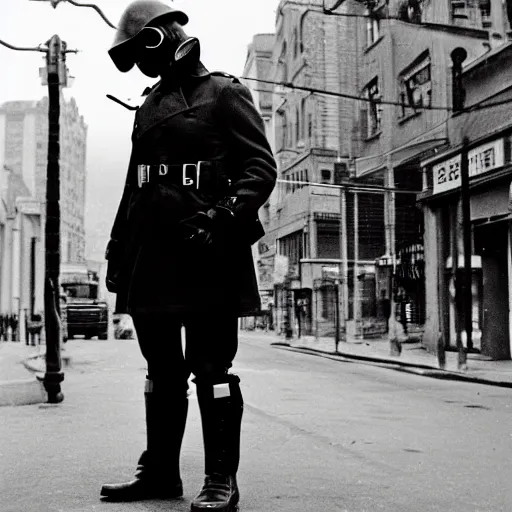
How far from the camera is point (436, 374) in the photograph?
36.2 feet

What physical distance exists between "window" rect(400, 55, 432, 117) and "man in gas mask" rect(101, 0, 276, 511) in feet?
37.5

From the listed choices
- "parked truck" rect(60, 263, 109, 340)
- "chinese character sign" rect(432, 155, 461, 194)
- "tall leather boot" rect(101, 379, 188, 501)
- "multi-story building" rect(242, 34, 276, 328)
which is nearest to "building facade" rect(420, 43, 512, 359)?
"chinese character sign" rect(432, 155, 461, 194)

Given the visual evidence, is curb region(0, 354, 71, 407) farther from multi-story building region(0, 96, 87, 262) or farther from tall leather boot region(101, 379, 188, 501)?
multi-story building region(0, 96, 87, 262)

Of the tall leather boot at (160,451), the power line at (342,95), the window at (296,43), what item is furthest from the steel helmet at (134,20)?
the window at (296,43)

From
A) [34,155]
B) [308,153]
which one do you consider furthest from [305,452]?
[34,155]

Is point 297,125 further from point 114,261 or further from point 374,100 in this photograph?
point 114,261

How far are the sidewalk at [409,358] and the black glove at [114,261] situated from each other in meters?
7.44

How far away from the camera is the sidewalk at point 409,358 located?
1056cm

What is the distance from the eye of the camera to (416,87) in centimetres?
1416

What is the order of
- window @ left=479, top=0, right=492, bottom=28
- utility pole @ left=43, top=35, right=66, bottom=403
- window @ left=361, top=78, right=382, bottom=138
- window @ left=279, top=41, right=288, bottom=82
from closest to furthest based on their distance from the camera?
utility pole @ left=43, top=35, right=66, bottom=403
window @ left=479, top=0, right=492, bottom=28
window @ left=361, top=78, right=382, bottom=138
window @ left=279, top=41, right=288, bottom=82

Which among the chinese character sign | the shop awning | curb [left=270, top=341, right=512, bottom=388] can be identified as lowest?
curb [left=270, top=341, right=512, bottom=388]

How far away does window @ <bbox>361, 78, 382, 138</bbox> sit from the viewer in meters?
15.7

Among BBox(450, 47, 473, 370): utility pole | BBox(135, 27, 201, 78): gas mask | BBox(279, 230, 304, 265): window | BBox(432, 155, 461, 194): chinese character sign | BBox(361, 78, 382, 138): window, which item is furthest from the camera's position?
BBox(279, 230, 304, 265): window

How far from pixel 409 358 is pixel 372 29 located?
5913 mm
